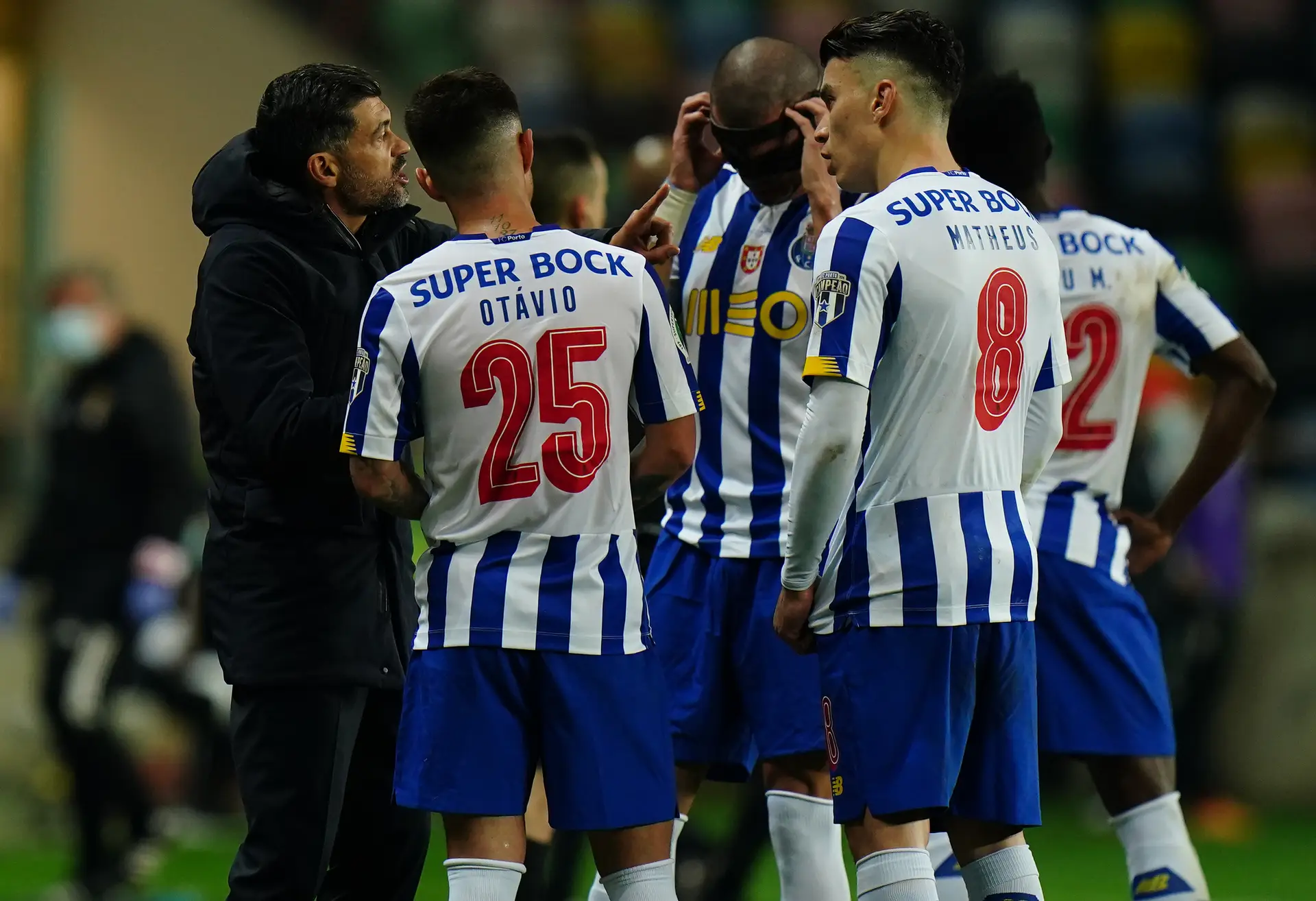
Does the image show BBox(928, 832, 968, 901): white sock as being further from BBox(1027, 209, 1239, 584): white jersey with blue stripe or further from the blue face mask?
the blue face mask

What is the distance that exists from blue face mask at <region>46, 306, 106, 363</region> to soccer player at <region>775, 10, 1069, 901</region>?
14.8ft

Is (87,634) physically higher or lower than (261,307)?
lower

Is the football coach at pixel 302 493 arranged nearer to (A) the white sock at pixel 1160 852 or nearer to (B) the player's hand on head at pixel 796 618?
(B) the player's hand on head at pixel 796 618

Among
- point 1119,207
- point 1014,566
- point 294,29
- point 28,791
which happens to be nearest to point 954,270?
point 1014,566

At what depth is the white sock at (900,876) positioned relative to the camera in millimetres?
3510

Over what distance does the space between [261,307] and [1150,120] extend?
8603 mm

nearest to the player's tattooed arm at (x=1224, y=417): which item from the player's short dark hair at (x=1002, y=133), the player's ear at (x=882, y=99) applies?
the player's short dark hair at (x=1002, y=133)

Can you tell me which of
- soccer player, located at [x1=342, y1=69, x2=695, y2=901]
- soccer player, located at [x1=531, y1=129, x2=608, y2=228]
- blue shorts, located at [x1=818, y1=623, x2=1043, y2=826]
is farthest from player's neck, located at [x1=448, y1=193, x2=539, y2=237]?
soccer player, located at [x1=531, y1=129, x2=608, y2=228]

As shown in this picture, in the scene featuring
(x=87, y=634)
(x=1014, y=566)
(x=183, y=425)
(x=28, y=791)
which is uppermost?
(x=1014, y=566)

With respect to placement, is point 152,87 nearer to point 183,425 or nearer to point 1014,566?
point 183,425

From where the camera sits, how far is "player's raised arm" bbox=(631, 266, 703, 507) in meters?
3.56

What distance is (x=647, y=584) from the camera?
4.48 meters

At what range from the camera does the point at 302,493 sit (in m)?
3.78

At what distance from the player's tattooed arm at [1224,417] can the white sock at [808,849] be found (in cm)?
108
